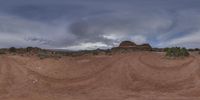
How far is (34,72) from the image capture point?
72.1 ft

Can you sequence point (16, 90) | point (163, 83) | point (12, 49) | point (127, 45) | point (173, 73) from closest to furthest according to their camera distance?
point (16, 90) < point (163, 83) < point (173, 73) < point (12, 49) < point (127, 45)

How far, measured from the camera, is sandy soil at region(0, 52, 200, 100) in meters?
16.5

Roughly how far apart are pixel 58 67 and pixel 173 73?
243 inches

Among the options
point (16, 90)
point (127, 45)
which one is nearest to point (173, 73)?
point (16, 90)

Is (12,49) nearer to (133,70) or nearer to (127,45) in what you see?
(127,45)

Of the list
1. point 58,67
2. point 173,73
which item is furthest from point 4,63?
point 173,73

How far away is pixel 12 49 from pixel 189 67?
62.1 ft

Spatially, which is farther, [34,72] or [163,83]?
[34,72]

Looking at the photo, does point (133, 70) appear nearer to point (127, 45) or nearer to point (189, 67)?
point (189, 67)

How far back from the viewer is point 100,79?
20000 millimetres

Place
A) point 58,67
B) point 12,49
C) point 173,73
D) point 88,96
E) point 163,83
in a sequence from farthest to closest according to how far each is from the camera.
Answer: point 12,49 → point 58,67 → point 173,73 → point 163,83 → point 88,96

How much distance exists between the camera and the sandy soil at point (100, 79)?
1653 cm

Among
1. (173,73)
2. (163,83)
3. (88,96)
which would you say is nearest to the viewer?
(88,96)

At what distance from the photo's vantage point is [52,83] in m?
19.6
